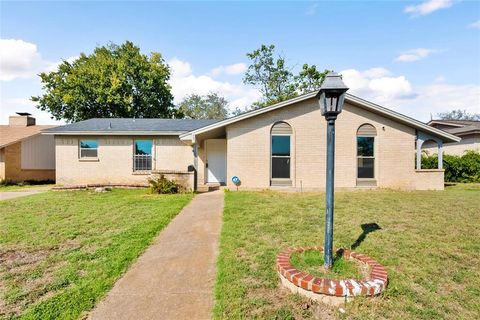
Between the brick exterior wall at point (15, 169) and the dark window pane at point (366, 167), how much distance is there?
60.6 feet

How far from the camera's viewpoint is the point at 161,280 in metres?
3.66

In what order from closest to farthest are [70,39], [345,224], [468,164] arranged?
[345,224]
[70,39]
[468,164]

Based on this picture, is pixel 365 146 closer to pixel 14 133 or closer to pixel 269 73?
pixel 14 133

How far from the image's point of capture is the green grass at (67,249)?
10.2 ft

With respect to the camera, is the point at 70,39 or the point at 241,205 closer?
the point at 241,205

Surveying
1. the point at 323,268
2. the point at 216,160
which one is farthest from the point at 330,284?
the point at 216,160

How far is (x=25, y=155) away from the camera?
16016 mm

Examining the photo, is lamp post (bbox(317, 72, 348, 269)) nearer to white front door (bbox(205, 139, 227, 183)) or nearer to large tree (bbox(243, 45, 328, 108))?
white front door (bbox(205, 139, 227, 183))

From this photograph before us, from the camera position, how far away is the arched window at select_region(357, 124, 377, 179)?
12034mm

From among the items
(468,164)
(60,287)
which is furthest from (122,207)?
(468,164)

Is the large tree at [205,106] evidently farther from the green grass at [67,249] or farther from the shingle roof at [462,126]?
the green grass at [67,249]

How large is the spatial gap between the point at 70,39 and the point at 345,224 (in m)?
12.4

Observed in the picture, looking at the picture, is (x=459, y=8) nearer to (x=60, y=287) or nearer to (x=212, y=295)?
(x=212, y=295)

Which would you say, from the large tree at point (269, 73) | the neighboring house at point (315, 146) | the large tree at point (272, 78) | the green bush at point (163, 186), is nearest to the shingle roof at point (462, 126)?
the neighboring house at point (315, 146)
